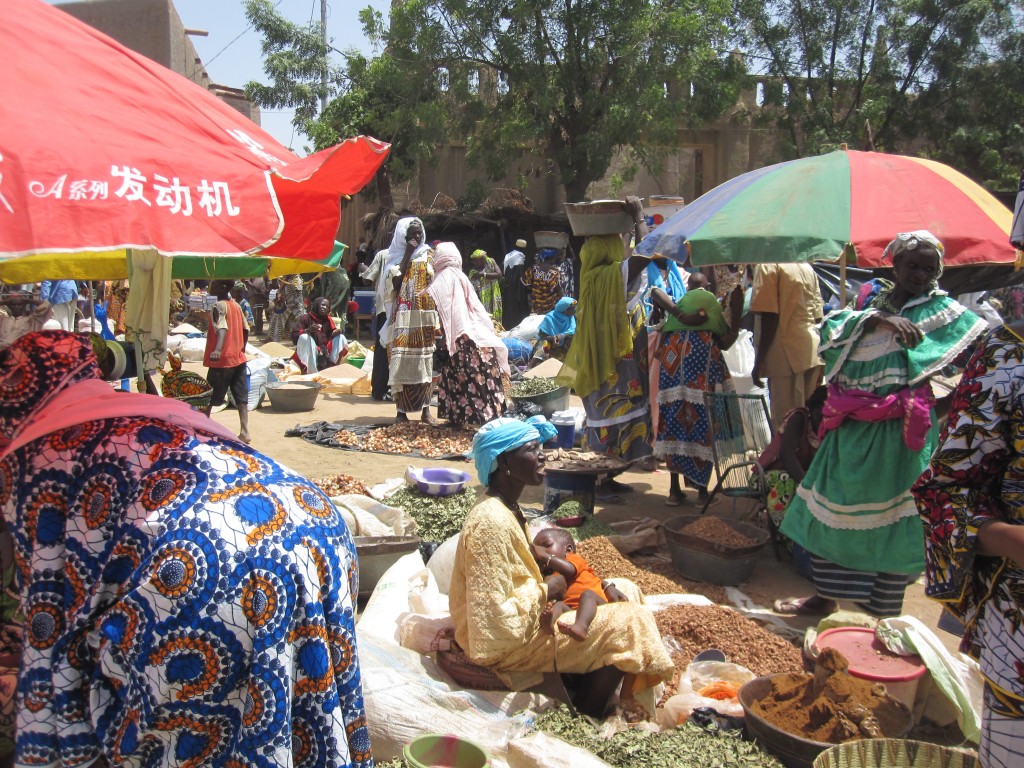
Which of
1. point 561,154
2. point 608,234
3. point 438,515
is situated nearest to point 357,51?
point 561,154

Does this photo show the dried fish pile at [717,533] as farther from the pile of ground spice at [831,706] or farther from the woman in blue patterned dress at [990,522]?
the woman in blue patterned dress at [990,522]

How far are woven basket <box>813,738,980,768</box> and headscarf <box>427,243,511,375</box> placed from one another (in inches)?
273

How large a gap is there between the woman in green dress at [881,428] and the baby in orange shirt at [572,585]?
1413 mm

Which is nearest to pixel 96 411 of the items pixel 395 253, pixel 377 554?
pixel 377 554

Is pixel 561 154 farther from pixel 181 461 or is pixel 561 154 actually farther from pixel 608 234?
pixel 181 461

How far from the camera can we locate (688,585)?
17.7ft

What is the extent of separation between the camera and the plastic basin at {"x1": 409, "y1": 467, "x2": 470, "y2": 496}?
5.80 meters

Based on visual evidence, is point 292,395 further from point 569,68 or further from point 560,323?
point 569,68

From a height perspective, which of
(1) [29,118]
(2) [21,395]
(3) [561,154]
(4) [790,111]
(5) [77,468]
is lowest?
(5) [77,468]

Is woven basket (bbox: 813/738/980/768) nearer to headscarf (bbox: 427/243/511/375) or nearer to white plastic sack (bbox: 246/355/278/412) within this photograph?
headscarf (bbox: 427/243/511/375)

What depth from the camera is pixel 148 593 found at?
1.75 m

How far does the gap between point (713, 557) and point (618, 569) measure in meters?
0.58

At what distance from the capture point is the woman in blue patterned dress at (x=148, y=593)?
1771mm

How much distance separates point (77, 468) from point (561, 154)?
20.7 meters
